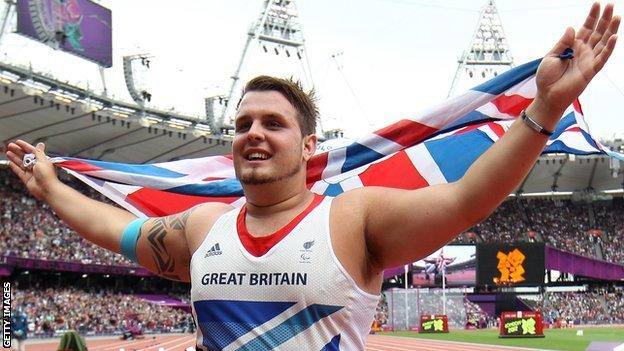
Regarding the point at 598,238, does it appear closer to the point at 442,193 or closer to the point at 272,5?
the point at 272,5

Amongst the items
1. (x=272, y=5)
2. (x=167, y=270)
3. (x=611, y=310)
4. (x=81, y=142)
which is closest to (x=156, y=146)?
(x=81, y=142)

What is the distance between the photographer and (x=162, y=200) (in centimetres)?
428

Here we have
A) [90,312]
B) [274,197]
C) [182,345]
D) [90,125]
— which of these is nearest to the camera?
[274,197]

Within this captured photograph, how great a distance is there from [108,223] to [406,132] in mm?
1429

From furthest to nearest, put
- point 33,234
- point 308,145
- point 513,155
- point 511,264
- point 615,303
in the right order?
point 615,303, point 511,264, point 33,234, point 308,145, point 513,155

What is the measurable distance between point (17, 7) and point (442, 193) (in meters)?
30.1

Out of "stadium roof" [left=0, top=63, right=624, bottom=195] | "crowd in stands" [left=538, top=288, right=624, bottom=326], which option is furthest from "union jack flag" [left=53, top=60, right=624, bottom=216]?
"crowd in stands" [left=538, top=288, right=624, bottom=326]

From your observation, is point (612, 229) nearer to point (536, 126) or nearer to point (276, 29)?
point (276, 29)

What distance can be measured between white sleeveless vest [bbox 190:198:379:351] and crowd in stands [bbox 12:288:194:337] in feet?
85.0

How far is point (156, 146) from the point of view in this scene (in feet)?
133

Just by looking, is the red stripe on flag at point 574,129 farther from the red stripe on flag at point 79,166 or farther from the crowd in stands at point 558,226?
the crowd in stands at point 558,226

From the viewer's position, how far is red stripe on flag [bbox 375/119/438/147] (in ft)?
11.4

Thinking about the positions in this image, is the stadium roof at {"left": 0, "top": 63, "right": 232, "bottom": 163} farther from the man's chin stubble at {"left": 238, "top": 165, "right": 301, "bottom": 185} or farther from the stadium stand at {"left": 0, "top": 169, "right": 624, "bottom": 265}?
the man's chin stubble at {"left": 238, "top": 165, "right": 301, "bottom": 185}

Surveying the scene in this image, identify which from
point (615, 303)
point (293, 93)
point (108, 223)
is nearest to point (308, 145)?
point (293, 93)
